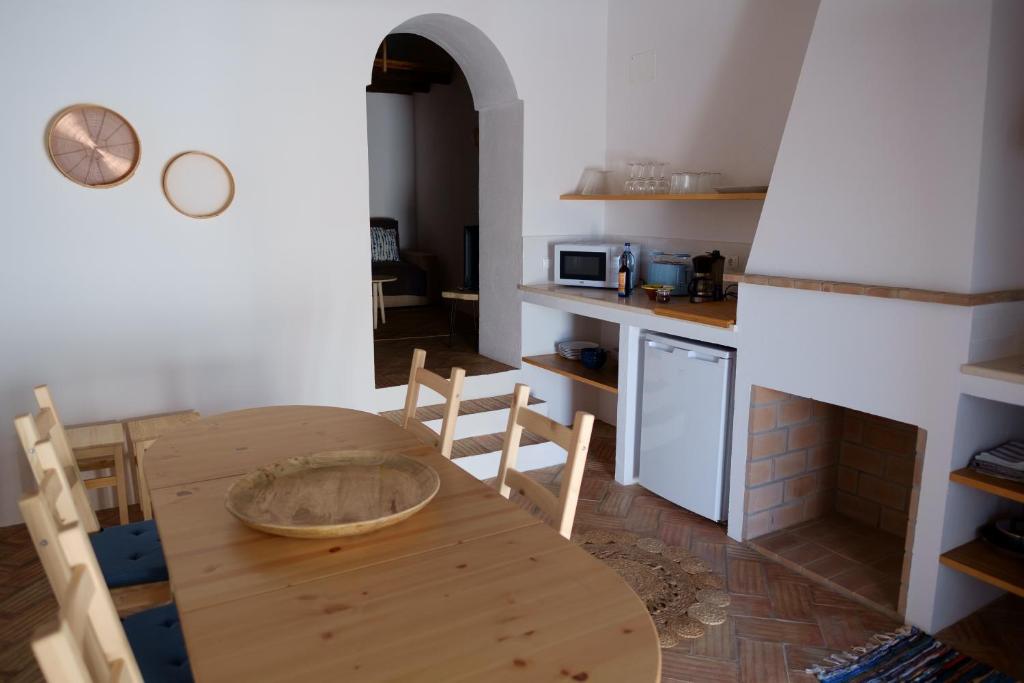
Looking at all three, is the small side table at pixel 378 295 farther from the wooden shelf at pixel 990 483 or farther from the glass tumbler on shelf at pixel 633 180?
the wooden shelf at pixel 990 483

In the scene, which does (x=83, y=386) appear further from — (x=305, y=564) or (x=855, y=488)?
(x=855, y=488)

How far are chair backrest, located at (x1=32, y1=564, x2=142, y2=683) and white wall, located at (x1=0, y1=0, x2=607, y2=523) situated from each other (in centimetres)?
274

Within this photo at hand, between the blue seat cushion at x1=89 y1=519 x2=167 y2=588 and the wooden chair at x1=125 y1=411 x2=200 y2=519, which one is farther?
the wooden chair at x1=125 y1=411 x2=200 y2=519

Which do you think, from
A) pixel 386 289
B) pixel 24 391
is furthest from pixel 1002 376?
pixel 386 289

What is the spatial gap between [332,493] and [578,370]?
2720 mm

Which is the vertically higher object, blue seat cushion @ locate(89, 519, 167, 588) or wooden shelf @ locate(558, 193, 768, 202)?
wooden shelf @ locate(558, 193, 768, 202)

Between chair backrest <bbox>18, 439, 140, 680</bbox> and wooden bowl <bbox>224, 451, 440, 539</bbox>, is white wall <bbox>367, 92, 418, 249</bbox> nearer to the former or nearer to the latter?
wooden bowl <bbox>224, 451, 440, 539</bbox>

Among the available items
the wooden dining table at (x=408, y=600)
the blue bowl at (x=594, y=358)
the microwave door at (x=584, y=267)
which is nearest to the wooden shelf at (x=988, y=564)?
the wooden dining table at (x=408, y=600)

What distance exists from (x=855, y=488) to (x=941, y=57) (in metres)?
1.93

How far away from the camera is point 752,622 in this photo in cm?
272

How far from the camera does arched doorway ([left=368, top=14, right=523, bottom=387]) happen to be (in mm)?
4438

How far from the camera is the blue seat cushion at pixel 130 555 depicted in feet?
6.51

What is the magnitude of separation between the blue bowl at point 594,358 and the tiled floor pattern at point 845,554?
1.39 meters

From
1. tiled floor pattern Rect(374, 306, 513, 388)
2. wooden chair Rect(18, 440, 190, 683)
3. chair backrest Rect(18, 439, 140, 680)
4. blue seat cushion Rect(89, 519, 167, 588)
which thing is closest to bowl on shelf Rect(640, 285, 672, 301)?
tiled floor pattern Rect(374, 306, 513, 388)
